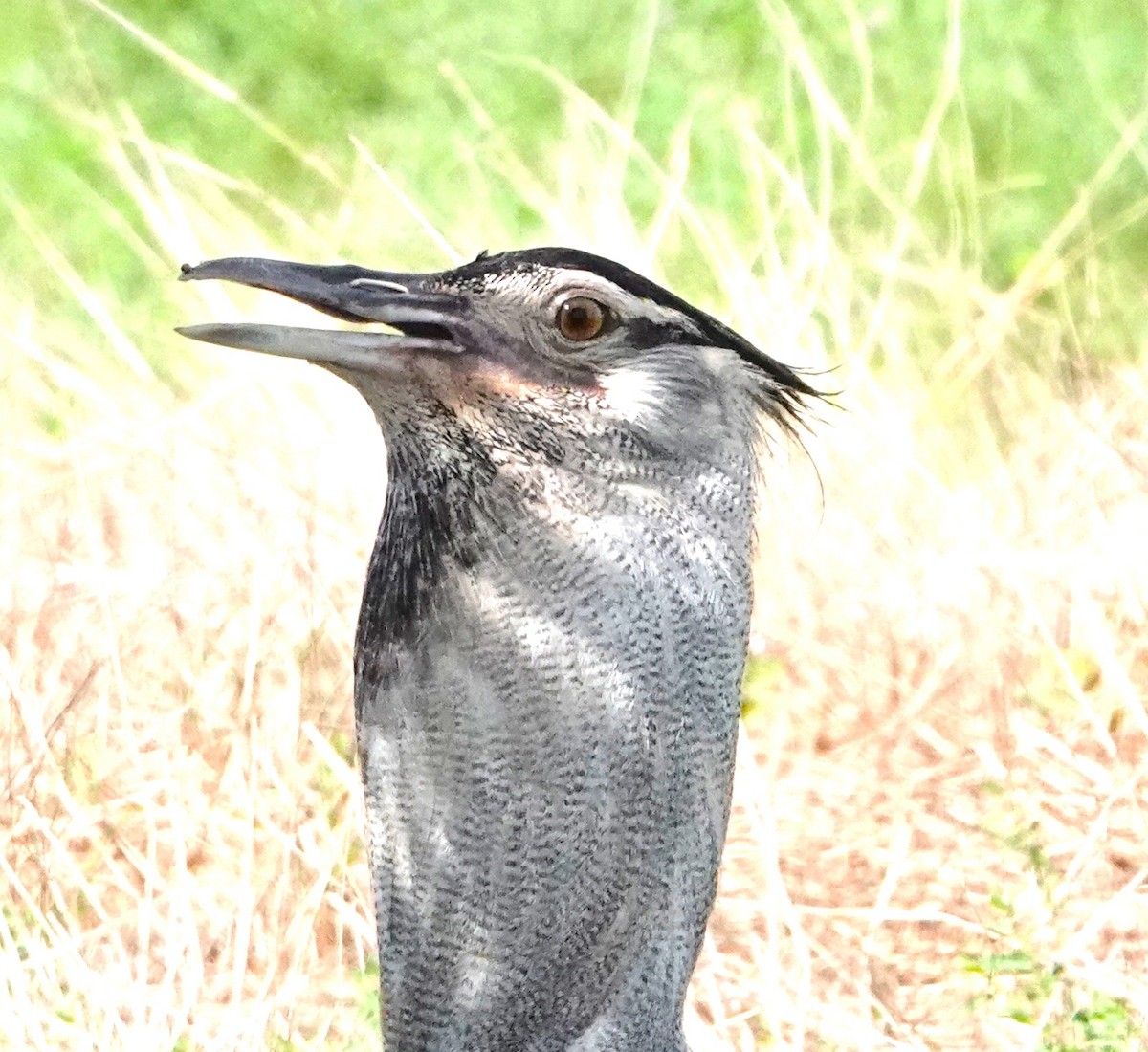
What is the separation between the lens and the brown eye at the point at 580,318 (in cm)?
229

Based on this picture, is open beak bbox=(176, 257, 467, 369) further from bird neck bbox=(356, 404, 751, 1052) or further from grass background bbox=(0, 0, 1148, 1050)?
grass background bbox=(0, 0, 1148, 1050)

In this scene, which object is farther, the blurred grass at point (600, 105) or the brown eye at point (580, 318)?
the blurred grass at point (600, 105)

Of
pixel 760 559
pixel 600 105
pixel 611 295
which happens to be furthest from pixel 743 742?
A: pixel 600 105

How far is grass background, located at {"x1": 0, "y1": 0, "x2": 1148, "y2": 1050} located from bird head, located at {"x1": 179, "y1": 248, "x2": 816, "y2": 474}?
1389 millimetres

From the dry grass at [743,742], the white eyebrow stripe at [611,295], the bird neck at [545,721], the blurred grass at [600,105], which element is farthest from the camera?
the blurred grass at [600,105]

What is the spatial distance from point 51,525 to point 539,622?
255 cm

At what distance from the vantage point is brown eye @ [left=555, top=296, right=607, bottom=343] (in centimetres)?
229

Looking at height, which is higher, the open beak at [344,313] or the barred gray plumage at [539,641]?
the open beak at [344,313]

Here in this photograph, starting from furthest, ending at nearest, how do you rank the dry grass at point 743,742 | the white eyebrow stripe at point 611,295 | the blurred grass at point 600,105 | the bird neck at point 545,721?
the blurred grass at point 600,105 → the dry grass at point 743,742 → the white eyebrow stripe at point 611,295 → the bird neck at point 545,721

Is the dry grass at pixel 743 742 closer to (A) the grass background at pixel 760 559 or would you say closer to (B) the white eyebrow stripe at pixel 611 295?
(A) the grass background at pixel 760 559

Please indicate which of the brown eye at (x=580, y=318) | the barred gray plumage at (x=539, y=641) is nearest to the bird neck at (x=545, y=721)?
the barred gray plumage at (x=539, y=641)

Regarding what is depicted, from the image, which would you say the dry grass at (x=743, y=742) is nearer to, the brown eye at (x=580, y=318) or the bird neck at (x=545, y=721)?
the bird neck at (x=545, y=721)

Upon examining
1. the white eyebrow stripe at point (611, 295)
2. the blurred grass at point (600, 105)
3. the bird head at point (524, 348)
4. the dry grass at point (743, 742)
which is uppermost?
the blurred grass at point (600, 105)

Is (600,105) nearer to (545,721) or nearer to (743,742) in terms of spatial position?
(743,742)
